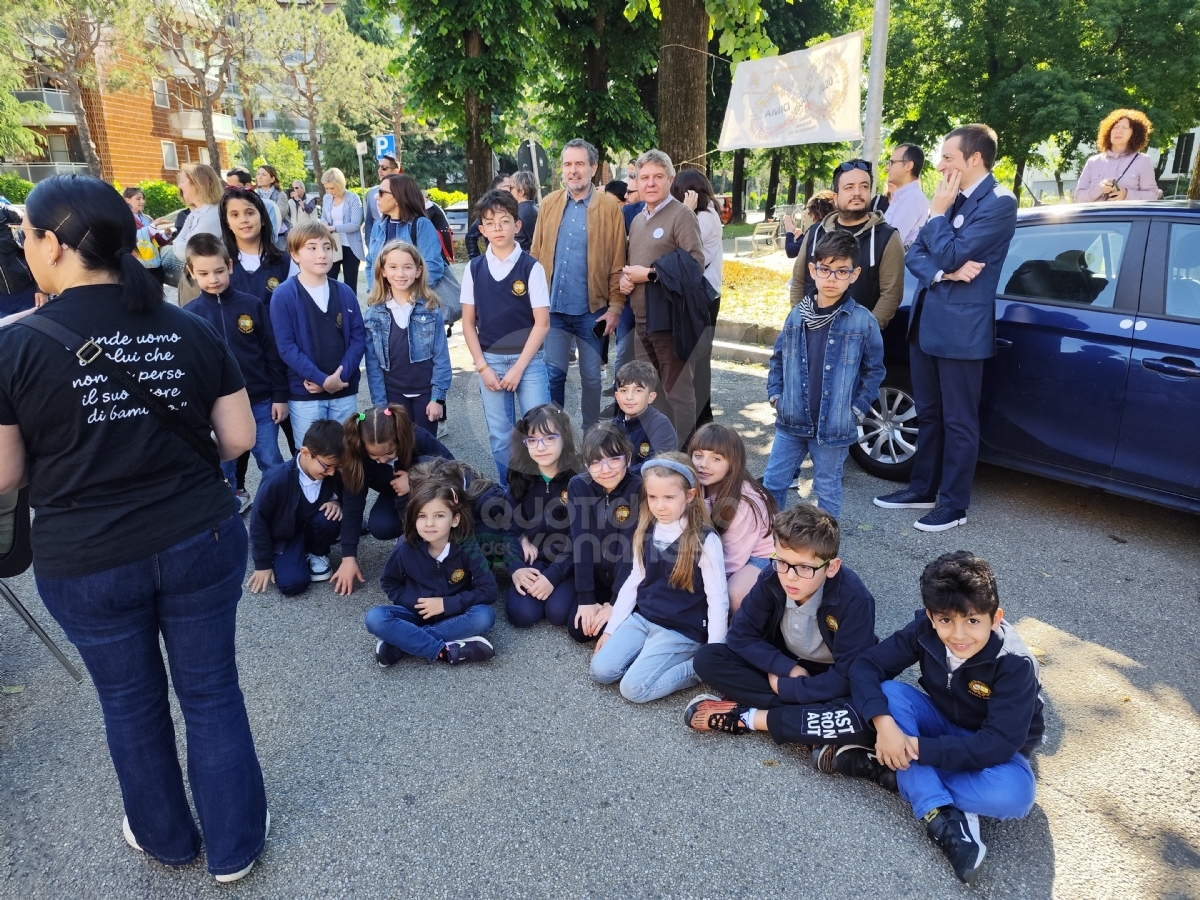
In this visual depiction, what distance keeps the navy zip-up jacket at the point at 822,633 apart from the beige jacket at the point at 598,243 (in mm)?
2905

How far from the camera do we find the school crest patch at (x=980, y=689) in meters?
2.50

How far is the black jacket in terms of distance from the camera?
5.12 meters

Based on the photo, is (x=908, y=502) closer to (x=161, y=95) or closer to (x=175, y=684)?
(x=175, y=684)

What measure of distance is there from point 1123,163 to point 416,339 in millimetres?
5741

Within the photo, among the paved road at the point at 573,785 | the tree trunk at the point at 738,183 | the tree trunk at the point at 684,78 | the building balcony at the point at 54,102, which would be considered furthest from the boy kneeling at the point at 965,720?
the building balcony at the point at 54,102

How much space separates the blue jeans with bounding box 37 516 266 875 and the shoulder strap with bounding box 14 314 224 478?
0.28 meters

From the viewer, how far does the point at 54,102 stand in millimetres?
35594

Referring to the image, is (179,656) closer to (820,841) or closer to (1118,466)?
(820,841)

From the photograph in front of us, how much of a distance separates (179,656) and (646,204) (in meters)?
4.29

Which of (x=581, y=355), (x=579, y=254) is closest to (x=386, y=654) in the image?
(x=581, y=355)

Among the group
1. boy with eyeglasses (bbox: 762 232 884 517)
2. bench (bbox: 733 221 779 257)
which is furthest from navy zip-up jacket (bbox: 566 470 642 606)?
bench (bbox: 733 221 779 257)

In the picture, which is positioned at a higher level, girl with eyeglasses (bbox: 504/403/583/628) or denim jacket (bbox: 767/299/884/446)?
Result: denim jacket (bbox: 767/299/884/446)

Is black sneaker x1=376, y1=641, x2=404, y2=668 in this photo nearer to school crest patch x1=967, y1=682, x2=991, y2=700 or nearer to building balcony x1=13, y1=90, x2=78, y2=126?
school crest patch x1=967, y1=682, x2=991, y2=700

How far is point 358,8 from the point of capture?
48.6 meters
